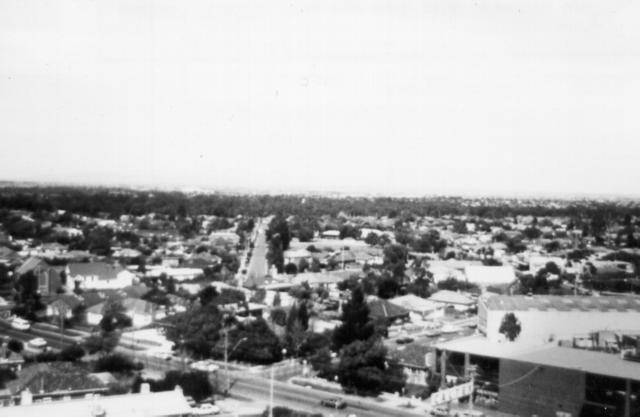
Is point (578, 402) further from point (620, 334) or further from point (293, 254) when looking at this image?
point (293, 254)

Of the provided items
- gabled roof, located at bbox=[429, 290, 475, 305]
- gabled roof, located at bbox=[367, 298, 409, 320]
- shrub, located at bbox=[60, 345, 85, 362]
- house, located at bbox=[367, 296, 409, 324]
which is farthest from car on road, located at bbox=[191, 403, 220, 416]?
gabled roof, located at bbox=[429, 290, 475, 305]

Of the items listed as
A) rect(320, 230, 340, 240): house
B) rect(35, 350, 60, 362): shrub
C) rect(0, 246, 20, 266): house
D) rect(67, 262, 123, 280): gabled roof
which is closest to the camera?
rect(35, 350, 60, 362): shrub

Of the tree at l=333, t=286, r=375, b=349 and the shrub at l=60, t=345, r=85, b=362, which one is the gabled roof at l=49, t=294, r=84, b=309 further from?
the tree at l=333, t=286, r=375, b=349

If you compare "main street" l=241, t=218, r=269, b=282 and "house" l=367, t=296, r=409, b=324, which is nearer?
"house" l=367, t=296, r=409, b=324

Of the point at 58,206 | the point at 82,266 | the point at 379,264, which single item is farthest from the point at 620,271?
the point at 58,206

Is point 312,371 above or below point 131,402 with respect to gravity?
below

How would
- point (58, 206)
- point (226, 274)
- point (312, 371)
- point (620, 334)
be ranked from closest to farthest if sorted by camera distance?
point (312, 371) < point (620, 334) < point (226, 274) < point (58, 206)
